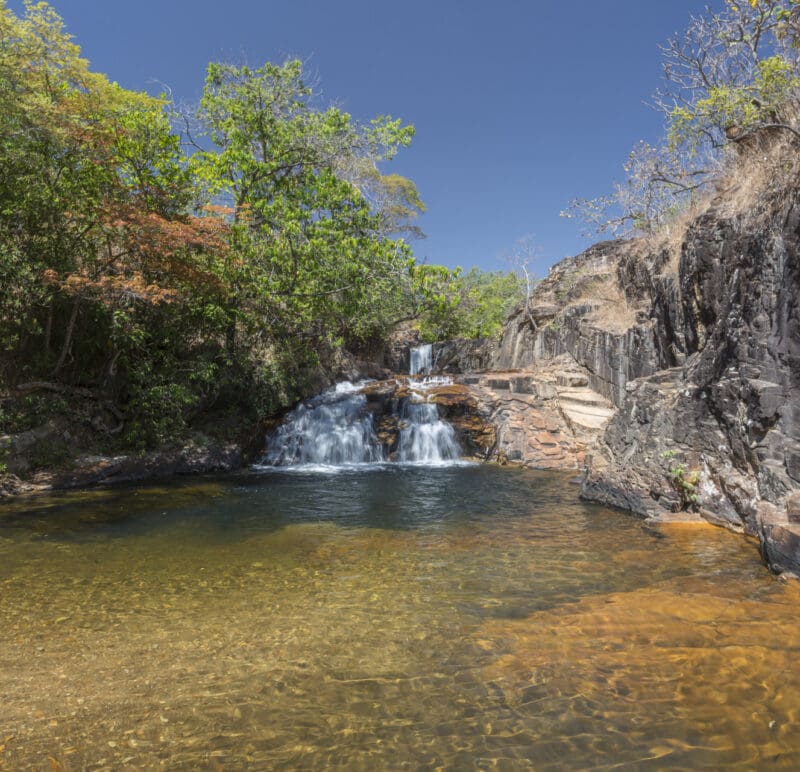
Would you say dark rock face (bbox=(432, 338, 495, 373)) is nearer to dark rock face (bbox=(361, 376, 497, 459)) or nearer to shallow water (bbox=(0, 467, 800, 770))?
dark rock face (bbox=(361, 376, 497, 459))

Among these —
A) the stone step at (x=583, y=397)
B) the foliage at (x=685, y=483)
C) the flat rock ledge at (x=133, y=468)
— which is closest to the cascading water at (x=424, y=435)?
the stone step at (x=583, y=397)

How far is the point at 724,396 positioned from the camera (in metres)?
7.38

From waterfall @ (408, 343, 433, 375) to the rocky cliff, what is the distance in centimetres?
2006

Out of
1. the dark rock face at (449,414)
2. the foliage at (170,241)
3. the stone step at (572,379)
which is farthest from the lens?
the stone step at (572,379)

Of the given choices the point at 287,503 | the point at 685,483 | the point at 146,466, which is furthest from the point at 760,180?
the point at 146,466

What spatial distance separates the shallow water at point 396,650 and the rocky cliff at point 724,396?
73 cm

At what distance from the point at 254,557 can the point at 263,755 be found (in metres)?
3.63

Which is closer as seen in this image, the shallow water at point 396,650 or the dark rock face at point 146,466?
the shallow water at point 396,650

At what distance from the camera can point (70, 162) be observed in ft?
33.4

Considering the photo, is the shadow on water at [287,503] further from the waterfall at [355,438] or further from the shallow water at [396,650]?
the waterfall at [355,438]

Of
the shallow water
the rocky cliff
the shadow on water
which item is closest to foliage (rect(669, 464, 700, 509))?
the rocky cliff

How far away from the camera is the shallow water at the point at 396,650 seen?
2.80 metres

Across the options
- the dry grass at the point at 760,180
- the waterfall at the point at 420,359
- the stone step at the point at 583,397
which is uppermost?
the dry grass at the point at 760,180

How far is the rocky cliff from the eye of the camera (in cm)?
624
